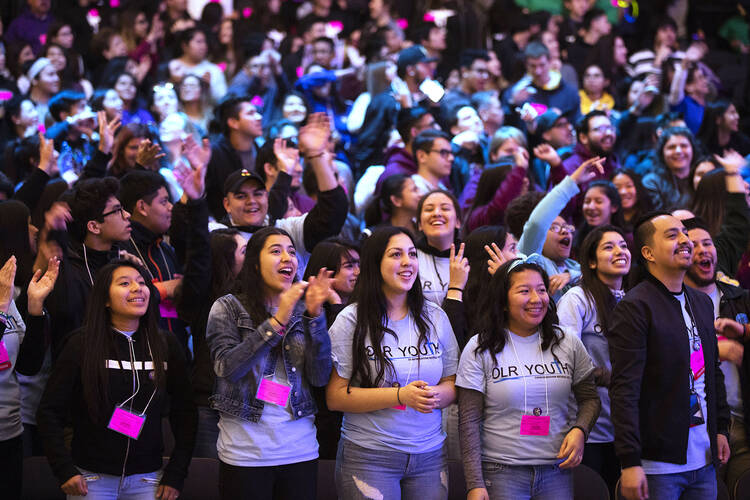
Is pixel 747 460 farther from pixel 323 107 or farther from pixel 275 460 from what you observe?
pixel 323 107

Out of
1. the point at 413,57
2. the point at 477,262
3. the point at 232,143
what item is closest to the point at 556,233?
the point at 477,262

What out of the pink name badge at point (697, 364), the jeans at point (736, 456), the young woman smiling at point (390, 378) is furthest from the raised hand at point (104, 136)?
the jeans at point (736, 456)

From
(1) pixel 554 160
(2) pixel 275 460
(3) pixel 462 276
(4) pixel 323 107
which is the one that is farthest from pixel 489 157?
(2) pixel 275 460

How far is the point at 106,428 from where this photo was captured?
132 inches

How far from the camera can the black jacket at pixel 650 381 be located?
309 cm

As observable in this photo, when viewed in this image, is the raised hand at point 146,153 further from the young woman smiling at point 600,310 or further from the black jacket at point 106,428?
the young woman smiling at point 600,310

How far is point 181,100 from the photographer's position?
7.64 meters

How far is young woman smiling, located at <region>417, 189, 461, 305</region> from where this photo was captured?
4.10 metres

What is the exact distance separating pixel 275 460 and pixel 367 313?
24.1 inches

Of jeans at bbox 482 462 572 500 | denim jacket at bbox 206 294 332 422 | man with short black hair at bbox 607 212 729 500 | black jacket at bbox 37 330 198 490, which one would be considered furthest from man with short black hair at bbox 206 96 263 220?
man with short black hair at bbox 607 212 729 500

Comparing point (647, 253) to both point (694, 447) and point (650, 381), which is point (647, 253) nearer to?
point (650, 381)

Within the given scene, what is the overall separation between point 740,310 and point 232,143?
3.41 m

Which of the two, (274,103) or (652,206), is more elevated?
(274,103)

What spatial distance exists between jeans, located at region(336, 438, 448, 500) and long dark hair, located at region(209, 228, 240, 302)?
103cm
